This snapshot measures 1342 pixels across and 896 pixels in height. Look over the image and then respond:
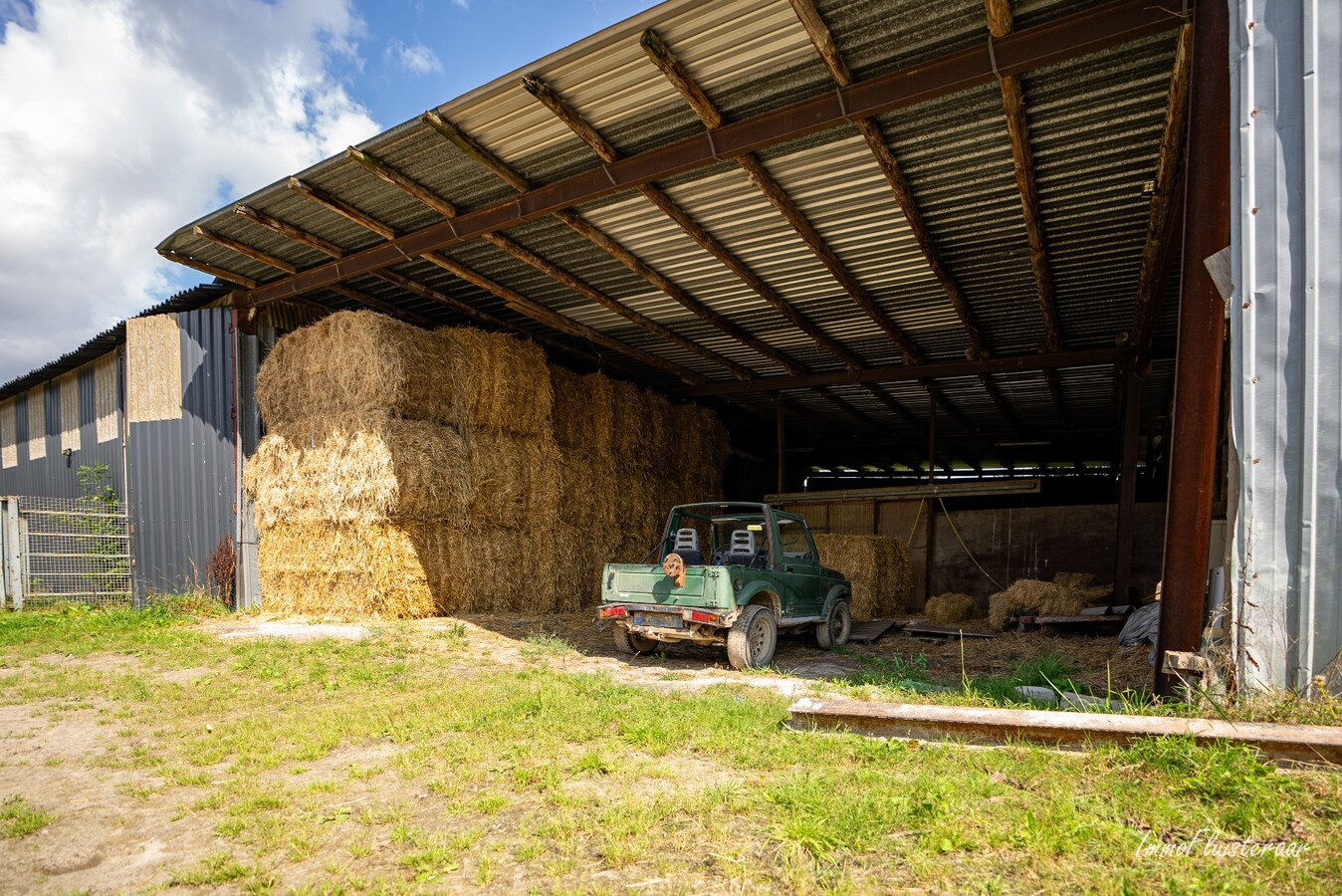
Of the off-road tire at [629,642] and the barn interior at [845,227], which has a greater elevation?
the barn interior at [845,227]

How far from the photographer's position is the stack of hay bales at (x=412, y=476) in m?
10.5

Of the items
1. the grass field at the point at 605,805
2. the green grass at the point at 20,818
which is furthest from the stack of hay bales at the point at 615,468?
the green grass at the point at 20,818

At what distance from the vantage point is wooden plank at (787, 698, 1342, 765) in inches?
143

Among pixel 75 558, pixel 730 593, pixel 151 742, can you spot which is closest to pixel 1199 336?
pixel 730 593

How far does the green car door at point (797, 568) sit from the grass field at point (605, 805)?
10.3 ft

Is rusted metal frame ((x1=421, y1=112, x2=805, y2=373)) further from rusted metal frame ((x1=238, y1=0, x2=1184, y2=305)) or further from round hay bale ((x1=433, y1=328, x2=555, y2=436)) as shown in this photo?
round hay bale ((x1=433, y1=328, x2=555, y2=436))

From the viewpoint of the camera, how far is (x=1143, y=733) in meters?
3.94

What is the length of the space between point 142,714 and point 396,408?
5580 millimetres

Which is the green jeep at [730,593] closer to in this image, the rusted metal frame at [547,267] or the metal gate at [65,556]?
the rusted metal frame at [547,267]

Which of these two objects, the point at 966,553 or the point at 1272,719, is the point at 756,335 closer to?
the point at 966,553

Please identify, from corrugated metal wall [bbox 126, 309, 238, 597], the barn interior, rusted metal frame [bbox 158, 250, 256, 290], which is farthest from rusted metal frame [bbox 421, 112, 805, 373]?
corrugated metal wall [bbox 126, 309, 238, 597]

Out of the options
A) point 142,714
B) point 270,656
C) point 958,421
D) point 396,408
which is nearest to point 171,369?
point 396,408

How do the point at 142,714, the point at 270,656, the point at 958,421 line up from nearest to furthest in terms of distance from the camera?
the point at 142,714 < the point at 270,656 < the point at 958,421

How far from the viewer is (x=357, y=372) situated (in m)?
10.7
